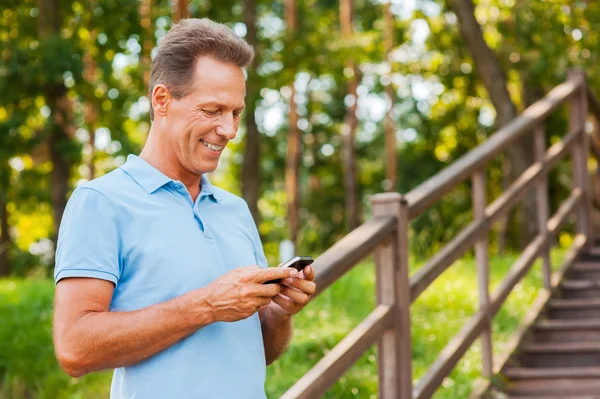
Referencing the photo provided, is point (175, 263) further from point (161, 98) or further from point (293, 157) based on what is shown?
point (293, 157)

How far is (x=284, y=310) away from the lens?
2.27m

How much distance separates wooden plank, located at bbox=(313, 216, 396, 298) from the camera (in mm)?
3076

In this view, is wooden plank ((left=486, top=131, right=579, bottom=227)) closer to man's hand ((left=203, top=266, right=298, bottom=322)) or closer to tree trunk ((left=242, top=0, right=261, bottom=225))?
man's hand ((left=203, top=266, right=298, bottom=322))

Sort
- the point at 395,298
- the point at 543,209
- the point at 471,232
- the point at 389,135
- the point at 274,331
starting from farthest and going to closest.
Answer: the point at 389,135 → the point at 543,209 → the point at 471,232 → the point at 395,298 → the point at 274,331

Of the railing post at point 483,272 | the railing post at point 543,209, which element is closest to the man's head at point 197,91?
the railing post at point 483,272

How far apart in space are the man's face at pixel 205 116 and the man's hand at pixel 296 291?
1.04ft

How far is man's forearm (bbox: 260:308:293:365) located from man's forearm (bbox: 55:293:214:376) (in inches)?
16.5

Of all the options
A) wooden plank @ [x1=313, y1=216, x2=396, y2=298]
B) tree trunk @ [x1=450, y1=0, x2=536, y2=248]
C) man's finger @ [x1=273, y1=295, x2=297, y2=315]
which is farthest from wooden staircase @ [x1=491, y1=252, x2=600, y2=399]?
tree trunk @ [x1=450, y1=0, x2=536, y2=248]

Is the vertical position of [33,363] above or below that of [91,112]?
below

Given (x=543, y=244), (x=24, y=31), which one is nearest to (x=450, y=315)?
(x=543, y=244)

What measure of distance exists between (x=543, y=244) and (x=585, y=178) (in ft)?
4.30

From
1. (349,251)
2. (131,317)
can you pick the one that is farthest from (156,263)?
(349,251)

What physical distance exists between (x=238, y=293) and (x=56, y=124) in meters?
12.8

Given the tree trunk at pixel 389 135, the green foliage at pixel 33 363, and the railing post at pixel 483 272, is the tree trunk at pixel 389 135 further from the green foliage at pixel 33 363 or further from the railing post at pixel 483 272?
the railing post at pixel 483 272
